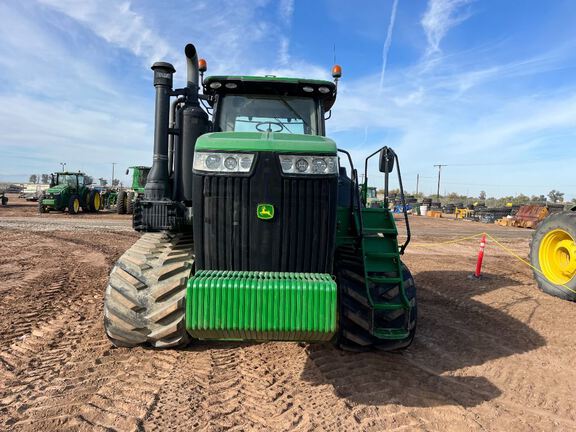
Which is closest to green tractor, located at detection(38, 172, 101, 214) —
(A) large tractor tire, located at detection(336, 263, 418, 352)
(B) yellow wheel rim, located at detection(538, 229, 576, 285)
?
(B) yellow wheel rim, located at detection(538, 229, 576, 285)

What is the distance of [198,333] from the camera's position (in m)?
3.12

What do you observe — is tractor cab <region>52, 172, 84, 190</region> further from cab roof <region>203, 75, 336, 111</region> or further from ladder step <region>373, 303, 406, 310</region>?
ladder step <region>373, 303, 406, 310</region>

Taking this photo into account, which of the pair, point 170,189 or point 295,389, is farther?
point 170,189

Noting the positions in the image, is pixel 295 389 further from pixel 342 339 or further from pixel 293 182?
pixel 293 182

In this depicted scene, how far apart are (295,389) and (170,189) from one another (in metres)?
2.42

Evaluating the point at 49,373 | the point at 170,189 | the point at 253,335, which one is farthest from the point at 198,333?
the point at 170,189

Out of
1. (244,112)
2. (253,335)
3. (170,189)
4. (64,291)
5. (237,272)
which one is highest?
(244,112)

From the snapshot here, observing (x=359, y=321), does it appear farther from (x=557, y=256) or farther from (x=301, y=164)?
(x=557, y=256)

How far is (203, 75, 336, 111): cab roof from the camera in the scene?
4.49 m

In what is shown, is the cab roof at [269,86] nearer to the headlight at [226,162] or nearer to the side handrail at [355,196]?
the side handrail at [355,196]

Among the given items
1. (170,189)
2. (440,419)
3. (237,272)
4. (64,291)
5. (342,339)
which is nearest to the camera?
(440,419)

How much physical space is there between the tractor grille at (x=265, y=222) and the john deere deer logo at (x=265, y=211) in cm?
3

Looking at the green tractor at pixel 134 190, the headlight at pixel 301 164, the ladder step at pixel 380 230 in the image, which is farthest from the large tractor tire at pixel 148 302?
the green tractor at pixel 134 190

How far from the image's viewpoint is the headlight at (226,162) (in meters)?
3.37
